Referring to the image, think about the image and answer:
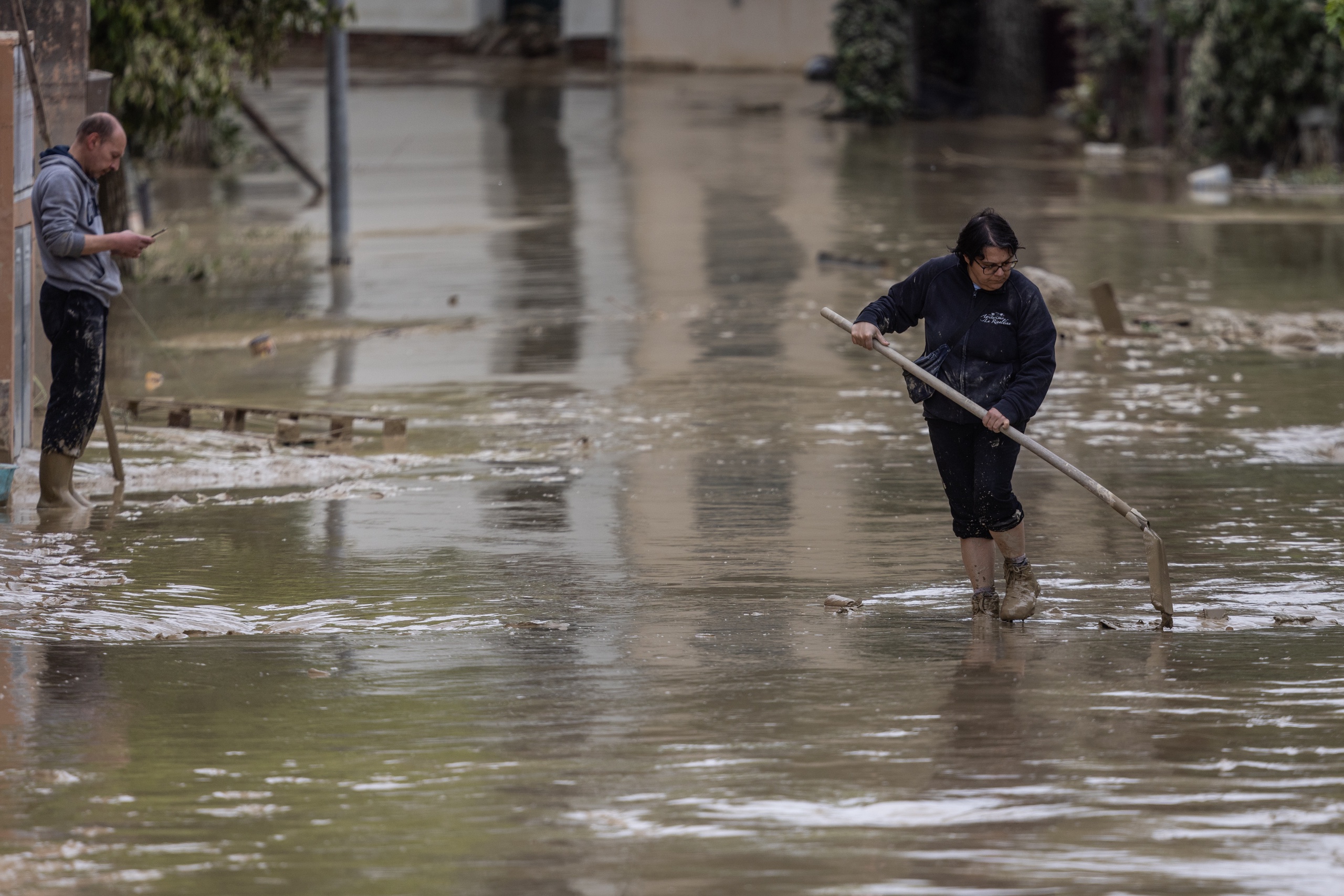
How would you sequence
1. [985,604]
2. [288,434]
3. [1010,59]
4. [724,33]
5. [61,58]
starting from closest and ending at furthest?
[985,604]
[61,58]
[288,434]
[1010,59]
[724,33]

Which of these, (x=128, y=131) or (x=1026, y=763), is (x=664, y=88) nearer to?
(x=128, y=131)

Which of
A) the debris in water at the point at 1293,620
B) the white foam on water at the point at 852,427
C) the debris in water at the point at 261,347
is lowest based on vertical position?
the debris in water at the point at 261,347

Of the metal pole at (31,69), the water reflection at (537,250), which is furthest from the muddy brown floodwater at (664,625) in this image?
the metal pole at (31,69)

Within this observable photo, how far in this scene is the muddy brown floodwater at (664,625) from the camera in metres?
4.37

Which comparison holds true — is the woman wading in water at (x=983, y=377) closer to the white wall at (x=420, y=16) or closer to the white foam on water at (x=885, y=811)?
the white foam on water at (x=885, y=811)

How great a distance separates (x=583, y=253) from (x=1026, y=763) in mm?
13878

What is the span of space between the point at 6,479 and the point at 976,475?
14.1ft

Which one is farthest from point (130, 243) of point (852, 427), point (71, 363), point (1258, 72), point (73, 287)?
point (1258, 72)

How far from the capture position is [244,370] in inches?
494

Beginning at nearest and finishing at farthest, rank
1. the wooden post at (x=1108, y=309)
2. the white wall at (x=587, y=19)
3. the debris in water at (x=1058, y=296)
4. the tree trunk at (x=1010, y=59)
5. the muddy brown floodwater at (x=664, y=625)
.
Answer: the muddy brown floodwater at (x=664, y=625)
the wooden post at (x=1108, y=309)
the debris in water at (x=1058, y=296)
the tree trunk at (x=1010, y=59)
the white wall at (x=587, y=19)

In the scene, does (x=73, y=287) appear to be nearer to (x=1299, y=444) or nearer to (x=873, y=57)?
(x=1299, y=444)

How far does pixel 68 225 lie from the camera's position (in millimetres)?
7945

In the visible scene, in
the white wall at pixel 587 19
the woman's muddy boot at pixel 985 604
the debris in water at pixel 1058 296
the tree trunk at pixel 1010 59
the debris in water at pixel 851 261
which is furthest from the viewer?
the white wall at pixel 587 19

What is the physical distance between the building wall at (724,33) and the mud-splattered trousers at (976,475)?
130 ft
